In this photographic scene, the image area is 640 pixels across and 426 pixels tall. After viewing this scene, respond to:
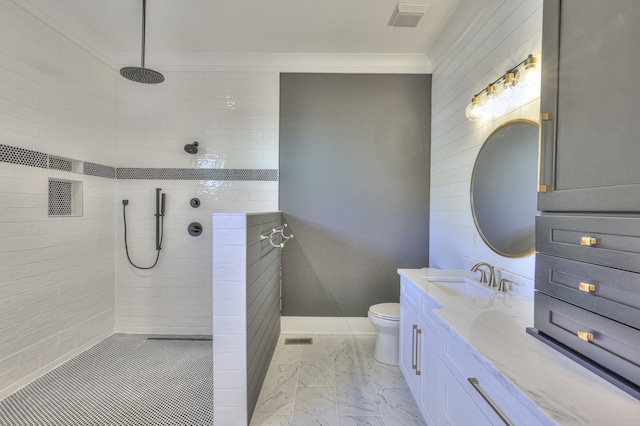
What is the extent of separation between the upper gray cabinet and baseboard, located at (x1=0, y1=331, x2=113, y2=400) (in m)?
3.35

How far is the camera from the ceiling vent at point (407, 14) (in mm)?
2203

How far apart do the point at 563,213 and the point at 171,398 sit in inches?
97.5

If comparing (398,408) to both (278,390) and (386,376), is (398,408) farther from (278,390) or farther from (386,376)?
(278,390)

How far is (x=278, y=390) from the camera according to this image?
2.08 meters

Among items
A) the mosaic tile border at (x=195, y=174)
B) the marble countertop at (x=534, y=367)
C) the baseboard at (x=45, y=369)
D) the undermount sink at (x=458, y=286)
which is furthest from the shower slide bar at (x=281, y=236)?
the baseboard at (x=45, y=369)

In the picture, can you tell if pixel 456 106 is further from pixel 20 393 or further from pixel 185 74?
pixel 20 393

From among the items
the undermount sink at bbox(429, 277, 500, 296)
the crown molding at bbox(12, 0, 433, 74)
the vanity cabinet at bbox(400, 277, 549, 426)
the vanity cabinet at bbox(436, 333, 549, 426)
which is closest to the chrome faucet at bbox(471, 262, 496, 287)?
the undermount sink at bbox(429, 277, 500, 296)

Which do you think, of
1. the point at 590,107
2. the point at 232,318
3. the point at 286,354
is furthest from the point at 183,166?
the point at 590,107

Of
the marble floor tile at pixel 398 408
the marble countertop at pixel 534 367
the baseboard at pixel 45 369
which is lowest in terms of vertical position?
the marble floor tile at pixel 398 408

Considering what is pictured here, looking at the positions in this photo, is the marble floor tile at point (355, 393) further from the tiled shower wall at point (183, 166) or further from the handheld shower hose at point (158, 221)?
the handheld shower hose at point (158, 221)

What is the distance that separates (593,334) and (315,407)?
1666mm

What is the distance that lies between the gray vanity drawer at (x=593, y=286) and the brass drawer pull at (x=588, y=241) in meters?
0.06

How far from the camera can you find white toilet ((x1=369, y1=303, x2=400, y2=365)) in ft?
7.55

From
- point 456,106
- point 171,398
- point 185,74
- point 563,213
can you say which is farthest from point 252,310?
point 185,74
